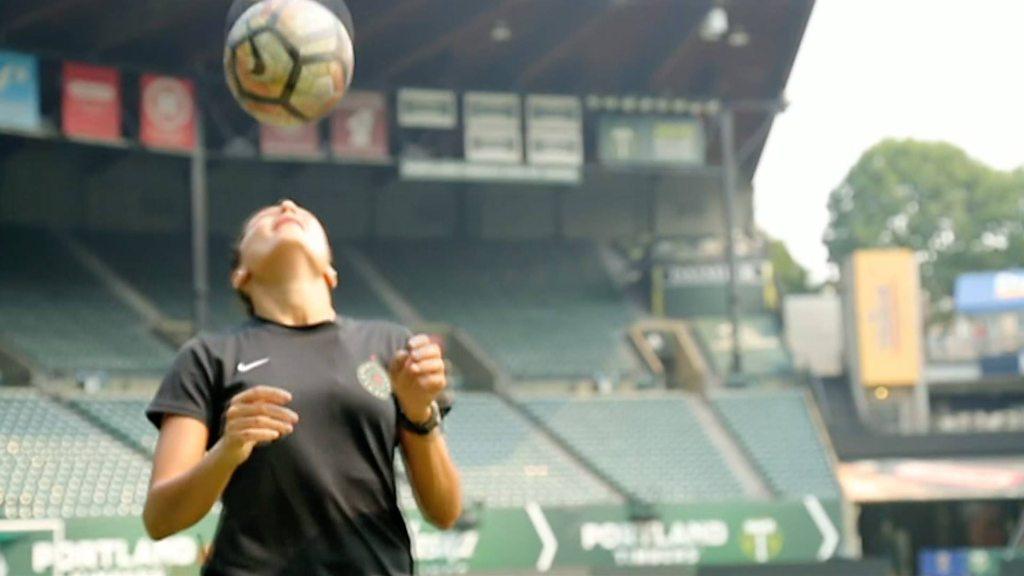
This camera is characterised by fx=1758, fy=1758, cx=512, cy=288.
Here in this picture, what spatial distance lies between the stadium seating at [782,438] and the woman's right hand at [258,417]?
84.8 ft

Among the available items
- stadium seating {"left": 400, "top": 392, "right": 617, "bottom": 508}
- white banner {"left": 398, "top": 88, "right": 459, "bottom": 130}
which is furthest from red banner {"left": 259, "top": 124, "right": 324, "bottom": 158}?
stadium seating {"left": 400, "top": 392, "right": 617, "bottom": 508}

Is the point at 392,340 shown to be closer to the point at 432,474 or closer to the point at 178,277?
the point at 432,474

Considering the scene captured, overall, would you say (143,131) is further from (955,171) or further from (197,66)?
(955,171)

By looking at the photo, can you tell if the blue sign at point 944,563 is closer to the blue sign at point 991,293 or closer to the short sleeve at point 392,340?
the blue sign at point 991,293

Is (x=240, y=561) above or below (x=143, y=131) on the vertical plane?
below

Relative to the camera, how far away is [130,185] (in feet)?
105

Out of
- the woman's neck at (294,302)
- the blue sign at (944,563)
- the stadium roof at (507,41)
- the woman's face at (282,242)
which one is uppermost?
the stadium roof at (507,41)

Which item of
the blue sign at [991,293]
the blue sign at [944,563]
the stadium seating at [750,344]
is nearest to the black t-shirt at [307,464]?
the blue sign at [944,563]

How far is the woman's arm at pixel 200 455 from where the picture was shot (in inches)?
129

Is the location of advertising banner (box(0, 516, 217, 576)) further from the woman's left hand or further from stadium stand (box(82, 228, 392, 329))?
the woman's left hand

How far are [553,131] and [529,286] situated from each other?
3.78 metres

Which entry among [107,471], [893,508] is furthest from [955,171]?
[107,471]

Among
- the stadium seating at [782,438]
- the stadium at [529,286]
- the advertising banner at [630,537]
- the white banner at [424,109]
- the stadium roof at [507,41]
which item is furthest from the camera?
the white banner at [424,109]

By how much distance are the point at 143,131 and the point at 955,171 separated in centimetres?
5053
